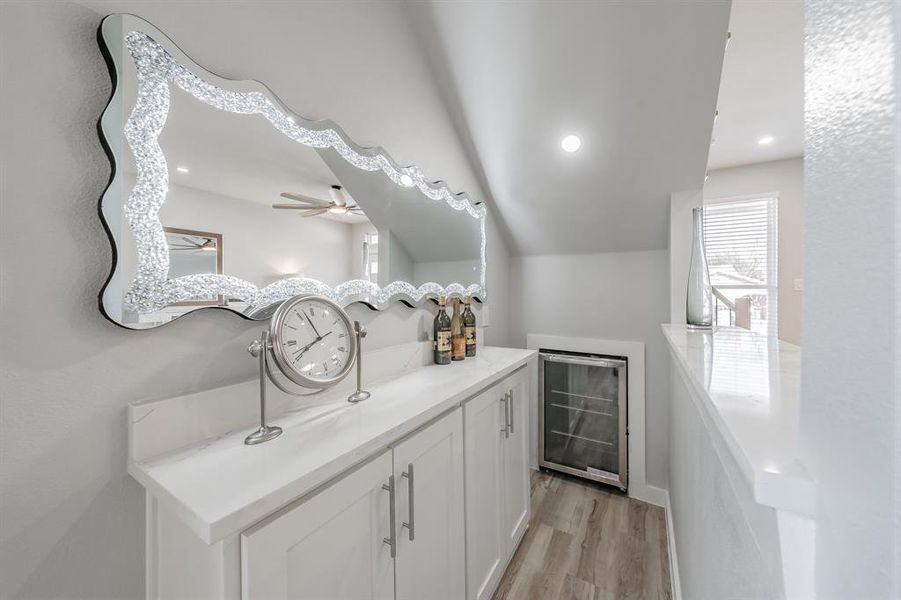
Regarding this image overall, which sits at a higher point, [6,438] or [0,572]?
[6,438]

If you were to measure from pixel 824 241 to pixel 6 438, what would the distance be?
1214mm

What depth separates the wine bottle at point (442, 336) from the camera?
5.52ft

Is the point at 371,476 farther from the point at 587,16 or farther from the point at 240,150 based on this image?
the point at 587,16

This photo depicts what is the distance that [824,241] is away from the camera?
32 cm

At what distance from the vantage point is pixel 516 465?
178 cm

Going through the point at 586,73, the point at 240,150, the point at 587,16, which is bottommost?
the point at 240,150

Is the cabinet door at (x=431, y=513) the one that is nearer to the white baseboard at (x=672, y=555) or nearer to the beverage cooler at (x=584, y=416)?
the white baseboard at (x=672, y=555)

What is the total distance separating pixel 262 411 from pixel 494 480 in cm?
105

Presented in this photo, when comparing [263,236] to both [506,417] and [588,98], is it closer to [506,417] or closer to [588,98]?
[506,417]

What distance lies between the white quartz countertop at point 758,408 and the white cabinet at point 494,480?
0.75 meters

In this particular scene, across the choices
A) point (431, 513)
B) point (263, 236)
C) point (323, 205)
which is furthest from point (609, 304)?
point (263, 236)

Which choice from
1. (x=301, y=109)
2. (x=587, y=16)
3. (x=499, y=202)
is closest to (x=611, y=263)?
(x=499, y=202)

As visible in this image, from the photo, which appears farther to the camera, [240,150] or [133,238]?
[240,150]

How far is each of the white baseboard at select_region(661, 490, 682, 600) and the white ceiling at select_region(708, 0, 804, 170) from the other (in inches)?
96.3
